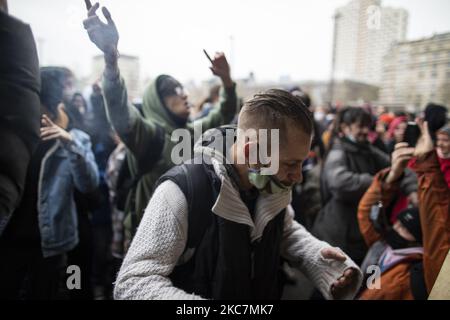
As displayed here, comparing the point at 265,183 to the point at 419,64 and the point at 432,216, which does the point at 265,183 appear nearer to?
the point at 432,216

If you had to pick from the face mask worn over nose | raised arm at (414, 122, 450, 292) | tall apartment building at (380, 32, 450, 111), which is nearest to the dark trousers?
the face mask worn over nose

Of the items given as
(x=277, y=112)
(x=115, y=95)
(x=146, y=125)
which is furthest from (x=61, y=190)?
(x=277, y=112)

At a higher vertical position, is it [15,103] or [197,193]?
[15,103]

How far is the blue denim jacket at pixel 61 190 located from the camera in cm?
183

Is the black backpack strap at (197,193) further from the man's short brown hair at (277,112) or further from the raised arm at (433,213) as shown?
the raised arm at (433,213)

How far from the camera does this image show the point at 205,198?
3.64 ft

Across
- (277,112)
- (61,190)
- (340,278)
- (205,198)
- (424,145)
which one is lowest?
(340,278)

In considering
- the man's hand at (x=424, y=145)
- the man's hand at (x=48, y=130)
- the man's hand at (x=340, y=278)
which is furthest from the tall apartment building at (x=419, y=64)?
the man's hand at (x=48, y=130)

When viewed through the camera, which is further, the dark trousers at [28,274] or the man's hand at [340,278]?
the dark trousers at [28,274]

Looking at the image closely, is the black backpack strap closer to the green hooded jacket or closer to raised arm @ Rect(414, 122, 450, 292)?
the green hooded jacket

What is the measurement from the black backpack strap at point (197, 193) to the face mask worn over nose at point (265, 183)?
14 cm

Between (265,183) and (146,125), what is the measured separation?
1018 mm

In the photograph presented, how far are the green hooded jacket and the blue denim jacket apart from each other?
1.11 feet
